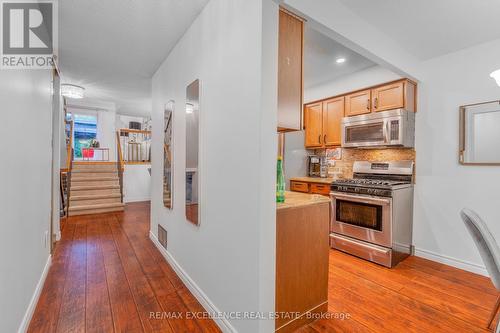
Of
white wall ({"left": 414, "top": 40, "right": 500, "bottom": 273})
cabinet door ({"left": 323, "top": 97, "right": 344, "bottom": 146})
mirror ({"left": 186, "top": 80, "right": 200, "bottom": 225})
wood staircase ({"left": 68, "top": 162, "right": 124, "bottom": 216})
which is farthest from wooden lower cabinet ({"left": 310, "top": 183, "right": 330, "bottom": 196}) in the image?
wood staircase ({"left": 68, "top": 162, "right": 124, "bottom": 216})

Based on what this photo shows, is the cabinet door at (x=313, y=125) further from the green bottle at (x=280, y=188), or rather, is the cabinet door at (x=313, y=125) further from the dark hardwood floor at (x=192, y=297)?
the green bottle at (x=280, y=188)

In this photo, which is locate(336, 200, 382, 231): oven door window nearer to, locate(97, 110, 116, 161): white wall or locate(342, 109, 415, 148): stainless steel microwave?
locate(342, 109, 415, 148): stainless steel microwave

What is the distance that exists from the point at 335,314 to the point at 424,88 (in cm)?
301

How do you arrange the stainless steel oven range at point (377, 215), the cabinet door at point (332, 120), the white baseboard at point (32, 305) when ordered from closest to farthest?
the white baseboard at point (32, 305) < the stainless steel oven range at point (377, 215) < the cabinet door at point (332, 120)

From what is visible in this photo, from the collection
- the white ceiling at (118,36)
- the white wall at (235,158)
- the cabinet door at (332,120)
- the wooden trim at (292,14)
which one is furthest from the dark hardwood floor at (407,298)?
the white ceiling at (118,36)

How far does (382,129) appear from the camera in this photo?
313 centimetres

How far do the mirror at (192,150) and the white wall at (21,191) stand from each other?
120 cm

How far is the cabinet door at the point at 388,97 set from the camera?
3.03 meters

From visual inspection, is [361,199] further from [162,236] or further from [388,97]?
[162,236]

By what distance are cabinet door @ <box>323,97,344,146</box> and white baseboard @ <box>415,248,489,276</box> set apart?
1893 millimetres

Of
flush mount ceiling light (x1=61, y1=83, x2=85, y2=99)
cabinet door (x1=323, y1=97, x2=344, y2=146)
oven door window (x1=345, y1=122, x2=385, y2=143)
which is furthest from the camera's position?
flush mount ceiling light (x1=61, y1=83, x2=85, y2=99)

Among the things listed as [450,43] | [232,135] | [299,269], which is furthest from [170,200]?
[450,43]

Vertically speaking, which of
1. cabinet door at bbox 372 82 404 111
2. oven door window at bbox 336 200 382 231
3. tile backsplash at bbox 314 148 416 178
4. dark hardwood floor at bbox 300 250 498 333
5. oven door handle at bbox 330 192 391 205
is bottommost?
dark hardwood floor at bbox 300 250 498 333

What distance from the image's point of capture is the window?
7.69 m
